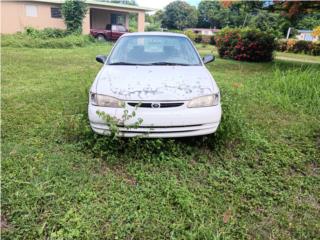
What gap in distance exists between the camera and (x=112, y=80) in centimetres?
332

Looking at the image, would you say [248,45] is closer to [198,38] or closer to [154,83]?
[154,83]

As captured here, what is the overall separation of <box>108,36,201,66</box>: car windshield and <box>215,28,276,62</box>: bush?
8266mm

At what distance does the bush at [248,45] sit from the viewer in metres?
11.8

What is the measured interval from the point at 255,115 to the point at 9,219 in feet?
12.6

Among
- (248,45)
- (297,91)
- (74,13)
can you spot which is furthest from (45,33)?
(297,91)

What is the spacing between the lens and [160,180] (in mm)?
2824

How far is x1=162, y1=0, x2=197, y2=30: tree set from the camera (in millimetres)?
42812

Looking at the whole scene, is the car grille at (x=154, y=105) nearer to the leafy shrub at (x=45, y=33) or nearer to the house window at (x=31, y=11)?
the leafy shrub at (x=45, y=33)

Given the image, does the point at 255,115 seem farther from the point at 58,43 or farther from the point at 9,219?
the point at 58,43

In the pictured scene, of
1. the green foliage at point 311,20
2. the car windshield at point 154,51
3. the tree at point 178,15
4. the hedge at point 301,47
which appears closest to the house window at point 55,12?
the hedge at point 301,47

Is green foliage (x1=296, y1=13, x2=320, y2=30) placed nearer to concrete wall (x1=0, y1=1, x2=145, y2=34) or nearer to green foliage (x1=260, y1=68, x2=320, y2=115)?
green foliage (x1=260, y1=68, x2=320, y2=115)

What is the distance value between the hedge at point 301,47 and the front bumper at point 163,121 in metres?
18.6

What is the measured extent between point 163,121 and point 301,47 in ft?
69.3

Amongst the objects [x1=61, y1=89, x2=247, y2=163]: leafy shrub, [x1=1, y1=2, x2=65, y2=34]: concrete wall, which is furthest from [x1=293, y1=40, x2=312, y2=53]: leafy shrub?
[x1=61, y1=89, x2=247, y2=163]: leafy shrub
